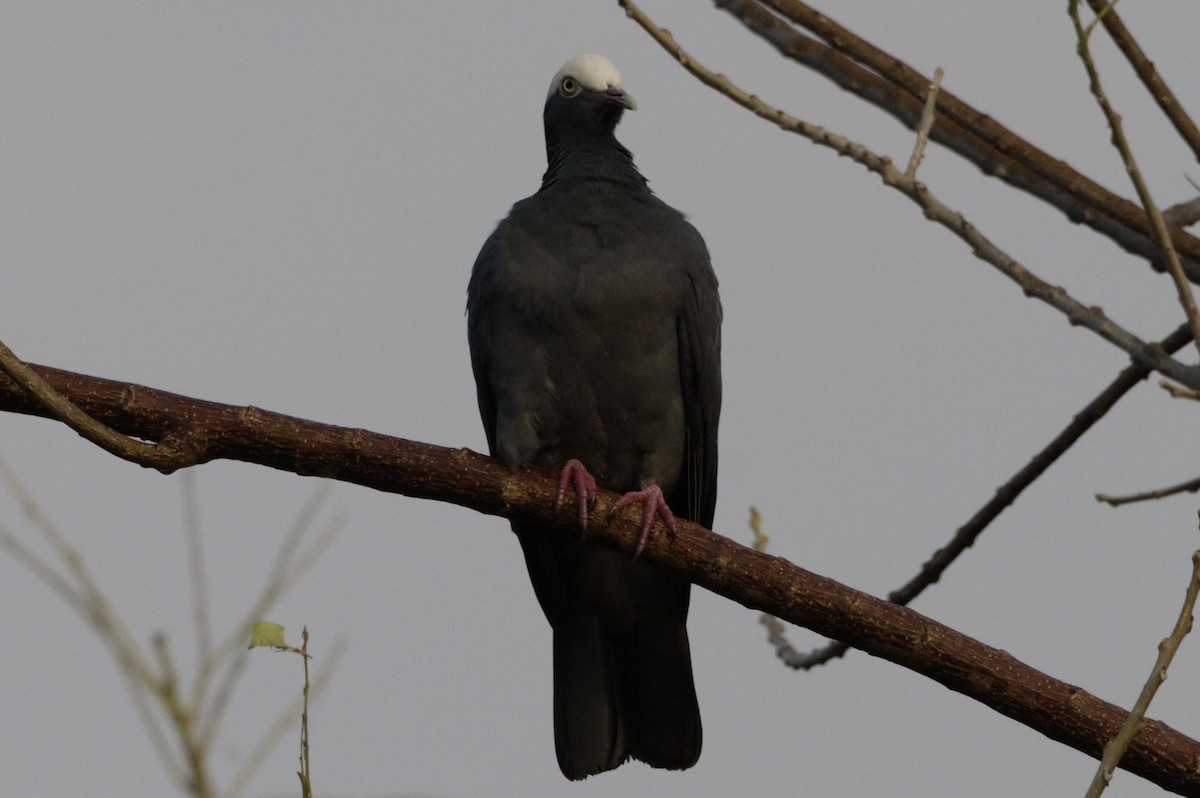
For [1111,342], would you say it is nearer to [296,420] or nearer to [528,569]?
[296,420]

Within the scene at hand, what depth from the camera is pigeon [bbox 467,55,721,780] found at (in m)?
4.86

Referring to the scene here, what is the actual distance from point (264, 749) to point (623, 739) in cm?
363

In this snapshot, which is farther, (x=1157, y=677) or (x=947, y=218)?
(x=947, y=218)

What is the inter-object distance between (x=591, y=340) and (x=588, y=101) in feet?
4.36

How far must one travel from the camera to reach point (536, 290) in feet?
15.9

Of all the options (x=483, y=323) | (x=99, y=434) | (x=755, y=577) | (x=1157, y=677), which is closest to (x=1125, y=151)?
(x=1157, y=677)

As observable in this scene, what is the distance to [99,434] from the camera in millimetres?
3225

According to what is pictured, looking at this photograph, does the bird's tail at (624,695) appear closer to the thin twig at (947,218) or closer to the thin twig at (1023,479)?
the thin twig at (1023,479)

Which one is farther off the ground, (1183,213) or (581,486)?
(1183,213)

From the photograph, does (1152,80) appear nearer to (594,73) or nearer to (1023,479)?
(1023,479)

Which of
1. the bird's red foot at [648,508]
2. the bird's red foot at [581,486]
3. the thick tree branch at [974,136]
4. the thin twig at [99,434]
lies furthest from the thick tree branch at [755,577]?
the thick tree branch at [974,136]

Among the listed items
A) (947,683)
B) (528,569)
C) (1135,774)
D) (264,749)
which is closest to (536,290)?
(528,569)

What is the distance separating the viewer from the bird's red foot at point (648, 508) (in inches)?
162

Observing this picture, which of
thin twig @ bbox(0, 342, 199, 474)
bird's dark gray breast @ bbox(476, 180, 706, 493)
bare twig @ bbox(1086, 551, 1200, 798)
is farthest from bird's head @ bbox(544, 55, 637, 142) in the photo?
bare twig @ bbox(1086, 551, 1200, 798)
